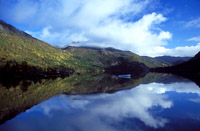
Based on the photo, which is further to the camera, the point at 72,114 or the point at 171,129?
the point at 72,114

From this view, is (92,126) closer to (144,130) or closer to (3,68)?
(144,130)

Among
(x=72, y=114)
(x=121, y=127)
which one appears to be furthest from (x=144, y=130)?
(x=72, y=114)

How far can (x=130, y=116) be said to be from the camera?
18.2 metres

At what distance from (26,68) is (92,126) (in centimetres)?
11109

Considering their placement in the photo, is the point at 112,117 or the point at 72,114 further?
the point at 72,114

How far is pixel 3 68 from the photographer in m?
101

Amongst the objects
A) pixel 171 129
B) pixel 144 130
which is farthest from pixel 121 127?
pixel 171 129

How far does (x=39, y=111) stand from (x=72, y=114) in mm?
5219

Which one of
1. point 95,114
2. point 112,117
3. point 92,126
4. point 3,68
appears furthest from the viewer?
point 3,68

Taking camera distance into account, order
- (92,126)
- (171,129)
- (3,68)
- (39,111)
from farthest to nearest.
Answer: (3,68)
(39,111)
(92,126)
(171,129)

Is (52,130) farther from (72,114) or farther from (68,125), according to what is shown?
(72,114)

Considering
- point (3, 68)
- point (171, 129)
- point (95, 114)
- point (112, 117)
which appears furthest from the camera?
point (3, 68)

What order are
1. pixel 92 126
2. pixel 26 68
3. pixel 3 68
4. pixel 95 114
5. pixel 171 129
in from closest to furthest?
pixel 171 129
pixel 92 126
pixel 95 114
pixel 3 68
pixel 26 68

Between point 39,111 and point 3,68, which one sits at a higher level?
point 3,68
